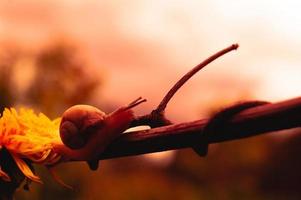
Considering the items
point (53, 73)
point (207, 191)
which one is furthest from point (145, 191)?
point (53, 73)

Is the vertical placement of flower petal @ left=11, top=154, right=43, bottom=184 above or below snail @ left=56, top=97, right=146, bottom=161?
below

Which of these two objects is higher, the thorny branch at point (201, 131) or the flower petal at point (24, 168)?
the thorny branch at point (201, 131)

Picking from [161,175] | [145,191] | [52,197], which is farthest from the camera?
[161,175]

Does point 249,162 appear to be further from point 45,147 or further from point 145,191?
point 45,147
